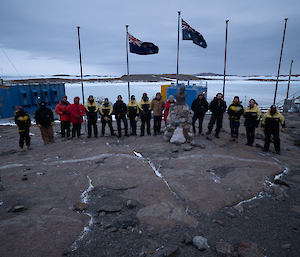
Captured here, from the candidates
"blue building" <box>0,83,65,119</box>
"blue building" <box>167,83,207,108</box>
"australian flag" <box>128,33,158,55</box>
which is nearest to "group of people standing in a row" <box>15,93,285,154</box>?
"australian flag" <box>128,33,158,55</box>

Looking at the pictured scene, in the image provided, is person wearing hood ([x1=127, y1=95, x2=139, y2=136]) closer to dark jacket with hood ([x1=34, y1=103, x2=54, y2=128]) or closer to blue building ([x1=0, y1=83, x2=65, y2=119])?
dark jacket with hood ([x1=34, y1=103, x2=54, y2=128])

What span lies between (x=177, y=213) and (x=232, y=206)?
1353 millimetres

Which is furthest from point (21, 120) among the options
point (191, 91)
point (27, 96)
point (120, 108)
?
point (191, 91)

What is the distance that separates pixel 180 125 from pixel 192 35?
5672mm

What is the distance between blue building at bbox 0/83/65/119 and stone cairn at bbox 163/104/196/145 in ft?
57.8

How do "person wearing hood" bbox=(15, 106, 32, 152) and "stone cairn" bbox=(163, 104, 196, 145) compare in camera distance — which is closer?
"person wearing hood" bbox=(15, 106, 32, 152)

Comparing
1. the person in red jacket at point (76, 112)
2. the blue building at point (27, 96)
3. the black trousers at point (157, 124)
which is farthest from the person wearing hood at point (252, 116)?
the blue building at point (27, 96)

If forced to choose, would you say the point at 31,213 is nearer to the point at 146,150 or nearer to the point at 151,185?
the point at 151,185

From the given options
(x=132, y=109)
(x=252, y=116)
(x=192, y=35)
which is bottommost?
(x=252, y=116)

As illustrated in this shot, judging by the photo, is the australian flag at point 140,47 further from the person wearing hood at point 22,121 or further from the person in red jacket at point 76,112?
the person wearing hood at point 22,121

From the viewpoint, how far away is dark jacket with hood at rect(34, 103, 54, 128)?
360 inches

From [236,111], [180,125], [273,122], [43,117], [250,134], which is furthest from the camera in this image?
[43,117]

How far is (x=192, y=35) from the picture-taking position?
11383 millimetres

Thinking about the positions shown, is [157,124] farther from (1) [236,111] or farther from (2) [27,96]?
(2) [27,96]
